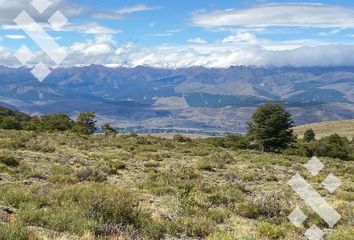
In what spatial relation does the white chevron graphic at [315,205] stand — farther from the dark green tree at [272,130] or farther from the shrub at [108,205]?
the dark green tree at [272,130]

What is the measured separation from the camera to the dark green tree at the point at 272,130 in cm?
6988

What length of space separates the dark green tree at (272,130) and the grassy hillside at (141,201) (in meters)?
37.9

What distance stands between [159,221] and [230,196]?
6.02 meters

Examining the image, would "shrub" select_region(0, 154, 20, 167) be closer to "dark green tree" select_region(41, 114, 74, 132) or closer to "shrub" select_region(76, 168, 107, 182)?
"shrub" select_region(76, 168, 107, 182)

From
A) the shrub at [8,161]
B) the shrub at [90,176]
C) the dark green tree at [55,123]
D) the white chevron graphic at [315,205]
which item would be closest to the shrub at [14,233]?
the white chevron graphic at [315,205]

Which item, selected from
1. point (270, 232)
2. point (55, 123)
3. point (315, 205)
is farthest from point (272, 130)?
point (270, 232)

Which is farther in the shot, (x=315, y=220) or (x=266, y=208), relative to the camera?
(x=266, y=208)

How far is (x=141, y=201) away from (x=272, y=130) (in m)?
53.4

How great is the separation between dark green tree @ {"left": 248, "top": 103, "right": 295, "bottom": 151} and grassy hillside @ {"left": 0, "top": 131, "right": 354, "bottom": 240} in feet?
124

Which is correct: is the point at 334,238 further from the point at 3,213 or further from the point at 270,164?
the point at 270,164

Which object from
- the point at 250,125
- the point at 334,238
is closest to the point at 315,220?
the point at 334,238

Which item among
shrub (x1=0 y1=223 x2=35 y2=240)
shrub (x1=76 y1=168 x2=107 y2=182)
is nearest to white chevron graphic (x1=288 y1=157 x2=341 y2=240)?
shrub (x1=0 y1=223 x2=35 y2=240)

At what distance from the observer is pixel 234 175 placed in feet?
91.7

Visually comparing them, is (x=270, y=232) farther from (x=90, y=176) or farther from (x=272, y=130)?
(x=272, y=130)
